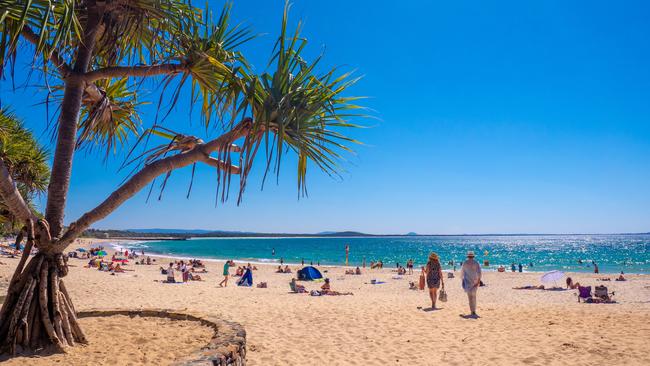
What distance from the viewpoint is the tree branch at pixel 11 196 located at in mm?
3879

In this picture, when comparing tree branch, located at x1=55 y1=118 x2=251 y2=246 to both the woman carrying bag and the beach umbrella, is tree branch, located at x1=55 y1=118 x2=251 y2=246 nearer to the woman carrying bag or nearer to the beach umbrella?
the woman carrying bag

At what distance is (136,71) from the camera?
439 cm

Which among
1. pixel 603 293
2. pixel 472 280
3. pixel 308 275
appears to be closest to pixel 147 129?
pixel 472 280

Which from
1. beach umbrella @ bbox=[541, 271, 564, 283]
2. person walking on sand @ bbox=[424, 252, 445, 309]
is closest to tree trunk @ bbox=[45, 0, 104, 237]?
person walking on sand @ bbox=[424, 252, 445, 309]

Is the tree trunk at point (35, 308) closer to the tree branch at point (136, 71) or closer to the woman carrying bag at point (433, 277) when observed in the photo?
the tree branch at point (136, 71)

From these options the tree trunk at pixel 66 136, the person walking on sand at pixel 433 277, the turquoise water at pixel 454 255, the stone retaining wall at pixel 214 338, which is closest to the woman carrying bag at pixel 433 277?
the person walking on sand at pixel 433 277

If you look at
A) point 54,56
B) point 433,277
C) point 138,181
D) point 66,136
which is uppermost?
point 54,56

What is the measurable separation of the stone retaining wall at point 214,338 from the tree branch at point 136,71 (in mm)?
2988

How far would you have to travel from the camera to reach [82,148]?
522 cm

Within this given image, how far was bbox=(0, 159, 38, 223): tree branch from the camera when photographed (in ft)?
12.7

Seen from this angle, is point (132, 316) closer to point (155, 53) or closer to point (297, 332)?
point (297, 332)

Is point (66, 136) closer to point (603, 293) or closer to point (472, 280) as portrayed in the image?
point (472, 280)

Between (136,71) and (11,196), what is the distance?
5.75ft

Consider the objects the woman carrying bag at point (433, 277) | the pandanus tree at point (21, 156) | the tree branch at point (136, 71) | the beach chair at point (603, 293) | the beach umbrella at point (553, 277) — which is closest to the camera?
the tree branch at point (136, 71)
